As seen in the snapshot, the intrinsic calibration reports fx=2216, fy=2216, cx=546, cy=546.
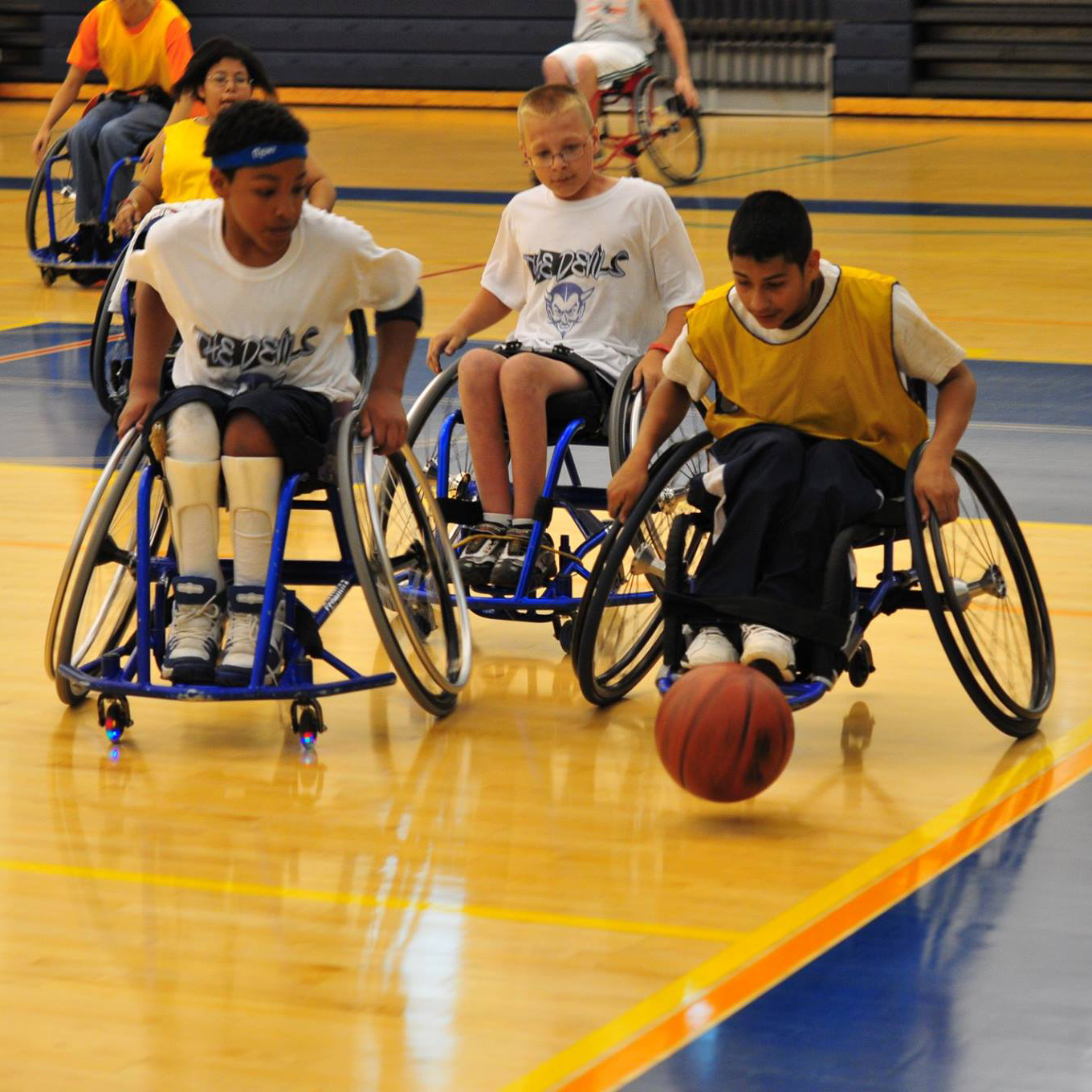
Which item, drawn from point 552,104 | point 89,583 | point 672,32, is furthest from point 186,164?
point 672,32

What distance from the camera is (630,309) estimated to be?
4.11 meters

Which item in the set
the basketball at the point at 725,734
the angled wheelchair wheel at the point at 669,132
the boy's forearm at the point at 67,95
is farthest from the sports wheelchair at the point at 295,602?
the angled wheelchair wheel at the point at 669,132

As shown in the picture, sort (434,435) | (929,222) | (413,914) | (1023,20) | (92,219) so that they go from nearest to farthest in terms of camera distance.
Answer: (413,914)
(434,435)
(92,219)
(929,222)
(1023,20)

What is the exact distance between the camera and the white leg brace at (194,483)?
3.30m

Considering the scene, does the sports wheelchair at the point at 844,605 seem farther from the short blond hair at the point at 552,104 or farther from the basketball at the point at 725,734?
the short blond hair at the point at 552,104

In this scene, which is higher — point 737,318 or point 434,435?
point 737,318

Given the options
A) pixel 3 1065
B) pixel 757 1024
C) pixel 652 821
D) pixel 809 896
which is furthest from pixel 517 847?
pixel 3 1065

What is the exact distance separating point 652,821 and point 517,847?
0.21 meters

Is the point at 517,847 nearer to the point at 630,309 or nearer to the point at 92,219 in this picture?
the point at 630,309

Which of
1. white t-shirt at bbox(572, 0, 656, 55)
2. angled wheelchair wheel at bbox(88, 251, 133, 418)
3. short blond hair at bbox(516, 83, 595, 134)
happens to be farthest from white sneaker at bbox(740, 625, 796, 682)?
white t-shirt at bbox(572, 0, 656, 55)

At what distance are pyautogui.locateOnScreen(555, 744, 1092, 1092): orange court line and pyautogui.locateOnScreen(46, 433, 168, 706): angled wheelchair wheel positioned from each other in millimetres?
1238

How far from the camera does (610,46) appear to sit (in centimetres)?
1100

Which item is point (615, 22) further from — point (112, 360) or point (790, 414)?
point (790, 414)

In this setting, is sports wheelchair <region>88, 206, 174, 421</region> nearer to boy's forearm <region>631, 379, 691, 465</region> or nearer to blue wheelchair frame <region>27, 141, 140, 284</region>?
boy's forearm <region>631, 379, 691, 465</region>
